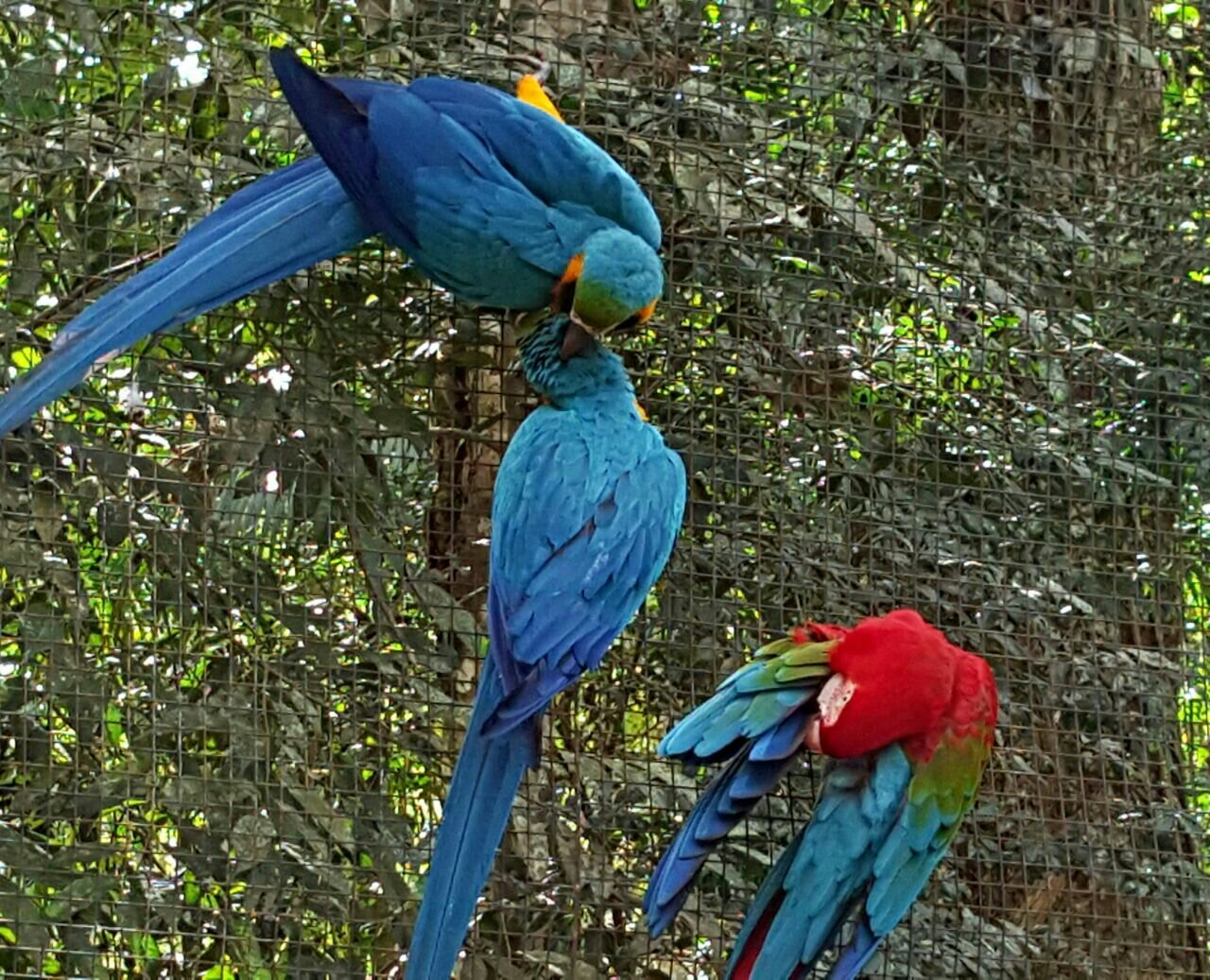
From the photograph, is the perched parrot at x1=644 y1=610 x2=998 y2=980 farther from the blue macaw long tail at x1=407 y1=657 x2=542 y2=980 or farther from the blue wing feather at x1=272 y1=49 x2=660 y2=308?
the blue wing feather at x1=272 y1=49 x2=660 y2=308

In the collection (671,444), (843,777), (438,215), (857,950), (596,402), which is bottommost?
(857,950)

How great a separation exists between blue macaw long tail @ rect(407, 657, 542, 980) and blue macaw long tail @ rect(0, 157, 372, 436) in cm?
35

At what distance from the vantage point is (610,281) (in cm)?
127

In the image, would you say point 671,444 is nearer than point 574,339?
No

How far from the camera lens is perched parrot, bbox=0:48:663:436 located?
1271 mm

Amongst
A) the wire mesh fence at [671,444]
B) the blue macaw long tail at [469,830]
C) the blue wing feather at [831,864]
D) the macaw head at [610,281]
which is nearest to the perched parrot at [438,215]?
the macaw head at [610,281]

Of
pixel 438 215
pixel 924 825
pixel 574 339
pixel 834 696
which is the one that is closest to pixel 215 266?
pixel 438 215

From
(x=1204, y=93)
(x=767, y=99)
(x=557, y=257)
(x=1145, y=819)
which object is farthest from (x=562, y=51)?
(x=1145, y=819)

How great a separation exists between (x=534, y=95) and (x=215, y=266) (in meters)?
0.31

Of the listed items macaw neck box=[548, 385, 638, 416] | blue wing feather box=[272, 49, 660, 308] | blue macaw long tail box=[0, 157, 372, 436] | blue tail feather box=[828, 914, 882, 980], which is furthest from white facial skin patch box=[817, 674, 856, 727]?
blue macaw long tail box=[0, 157, 372, 436]

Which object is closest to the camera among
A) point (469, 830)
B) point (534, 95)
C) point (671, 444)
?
point (469, 830)

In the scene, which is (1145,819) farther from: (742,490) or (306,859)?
(306,859)

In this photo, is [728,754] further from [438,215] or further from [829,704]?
[438,215]

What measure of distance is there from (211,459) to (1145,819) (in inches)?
36.6
